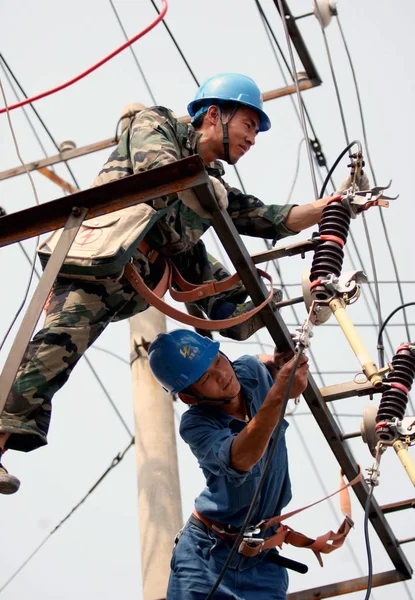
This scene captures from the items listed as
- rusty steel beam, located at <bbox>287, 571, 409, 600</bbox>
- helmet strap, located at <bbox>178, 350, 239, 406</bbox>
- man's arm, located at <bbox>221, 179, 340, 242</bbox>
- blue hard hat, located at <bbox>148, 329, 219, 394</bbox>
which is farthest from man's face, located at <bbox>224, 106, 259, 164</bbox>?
rusty steel beam, located at <bbox>287, 571, 409, 600</bbox>

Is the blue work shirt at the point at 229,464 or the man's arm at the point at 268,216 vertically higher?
the man's arm at the point at 268,216

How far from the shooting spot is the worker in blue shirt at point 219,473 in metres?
5.84

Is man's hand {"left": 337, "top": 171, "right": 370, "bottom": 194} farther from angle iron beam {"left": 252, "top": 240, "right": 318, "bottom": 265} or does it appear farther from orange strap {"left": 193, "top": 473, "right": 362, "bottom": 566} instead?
orange strap {"left": 193, "top": 473, "right": 362, "bottom": 566}

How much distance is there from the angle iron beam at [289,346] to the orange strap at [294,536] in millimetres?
104

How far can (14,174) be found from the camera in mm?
10781

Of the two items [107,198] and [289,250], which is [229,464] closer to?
[289,250]

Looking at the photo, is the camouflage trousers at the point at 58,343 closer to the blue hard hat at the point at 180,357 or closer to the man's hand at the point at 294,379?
the blue hard hat at the point at 180,357

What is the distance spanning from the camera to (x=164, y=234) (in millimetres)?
5984

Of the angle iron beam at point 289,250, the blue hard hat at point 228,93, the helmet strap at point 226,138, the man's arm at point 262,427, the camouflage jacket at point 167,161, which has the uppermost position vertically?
the blue hard hat at point 228,93

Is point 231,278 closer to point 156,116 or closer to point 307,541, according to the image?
point 156,116

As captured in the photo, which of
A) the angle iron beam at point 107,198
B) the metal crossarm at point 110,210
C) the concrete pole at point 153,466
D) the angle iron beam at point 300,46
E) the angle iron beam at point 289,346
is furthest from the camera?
the angle iron beam at point 300,46

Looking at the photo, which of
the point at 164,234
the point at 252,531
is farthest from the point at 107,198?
the point at 252,531

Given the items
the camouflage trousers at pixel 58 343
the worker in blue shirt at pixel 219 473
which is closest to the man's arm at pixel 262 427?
the worker in blue shirt at pixel 219 473

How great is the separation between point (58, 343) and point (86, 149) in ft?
17.6
